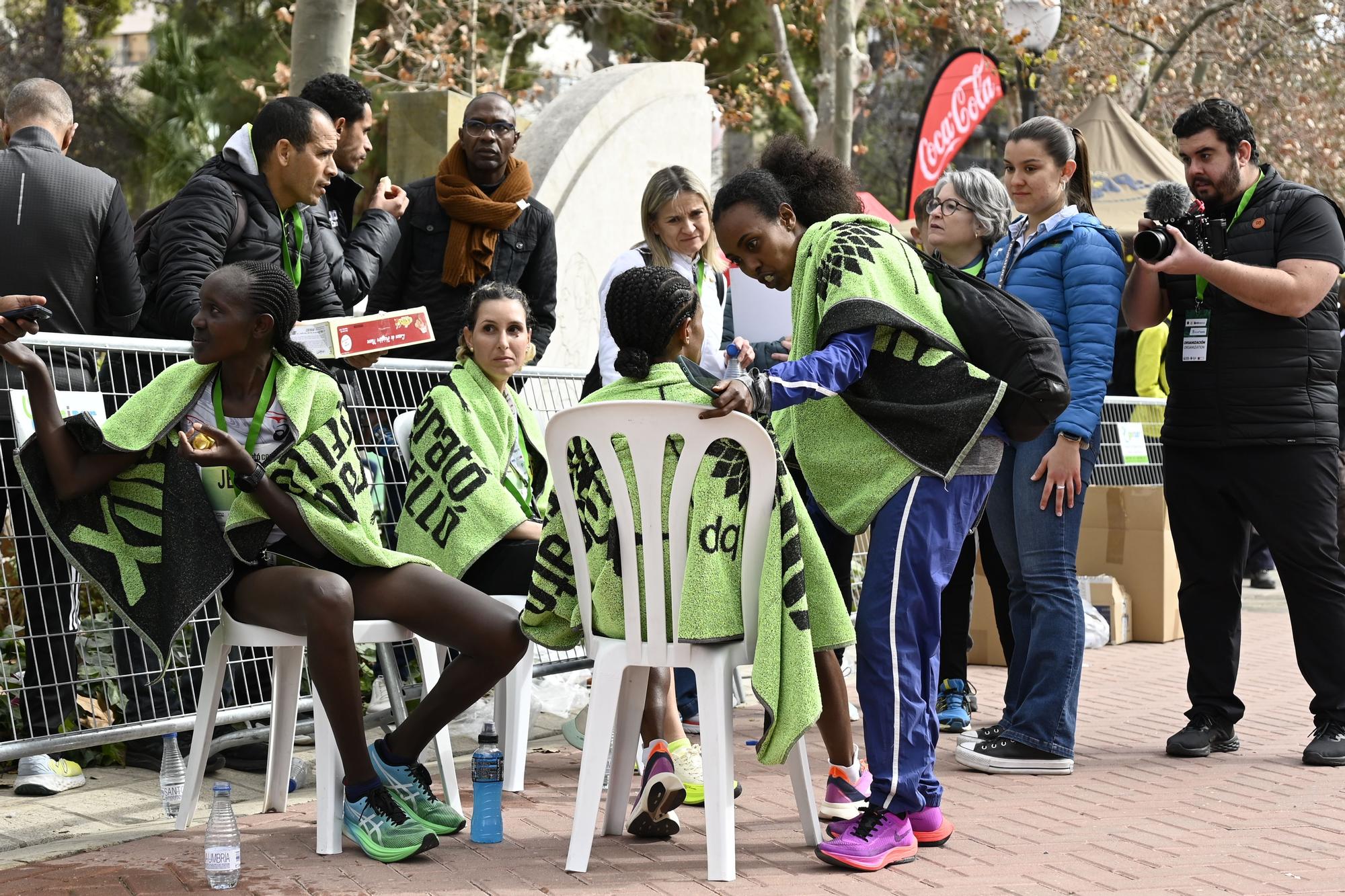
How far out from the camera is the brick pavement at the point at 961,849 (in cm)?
357

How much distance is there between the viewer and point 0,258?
4.79 metres

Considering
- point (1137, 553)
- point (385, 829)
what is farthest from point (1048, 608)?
point (1137, 553)

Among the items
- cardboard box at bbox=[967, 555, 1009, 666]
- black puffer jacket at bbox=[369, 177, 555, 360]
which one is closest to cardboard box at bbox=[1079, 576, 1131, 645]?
cardboard box at bbox=[967, 555, 1009, 666]

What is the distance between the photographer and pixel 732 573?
3674 millimetres

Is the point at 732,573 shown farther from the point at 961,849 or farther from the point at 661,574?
the point at 961,849

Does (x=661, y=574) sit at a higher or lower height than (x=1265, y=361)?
lower

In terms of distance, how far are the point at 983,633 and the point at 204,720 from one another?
14.7 feet

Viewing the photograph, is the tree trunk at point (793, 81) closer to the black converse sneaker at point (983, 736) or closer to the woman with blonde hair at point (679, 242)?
the woman with blonde hair at point (679, 242)

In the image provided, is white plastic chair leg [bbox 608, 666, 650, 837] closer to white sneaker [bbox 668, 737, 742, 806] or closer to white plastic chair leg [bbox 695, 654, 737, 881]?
white sneaker [bbox 668, 737, 742, 806]

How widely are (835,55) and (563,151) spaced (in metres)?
3.72

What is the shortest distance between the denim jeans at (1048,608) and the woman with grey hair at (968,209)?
2.77 feet

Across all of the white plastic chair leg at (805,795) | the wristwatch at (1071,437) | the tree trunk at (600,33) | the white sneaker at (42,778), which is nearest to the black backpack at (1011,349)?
the wristwatch at (1071,437)

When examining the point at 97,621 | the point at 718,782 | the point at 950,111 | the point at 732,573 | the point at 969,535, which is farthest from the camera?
the point at 950,111

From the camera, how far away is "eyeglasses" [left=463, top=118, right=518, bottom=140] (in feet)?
19.2
